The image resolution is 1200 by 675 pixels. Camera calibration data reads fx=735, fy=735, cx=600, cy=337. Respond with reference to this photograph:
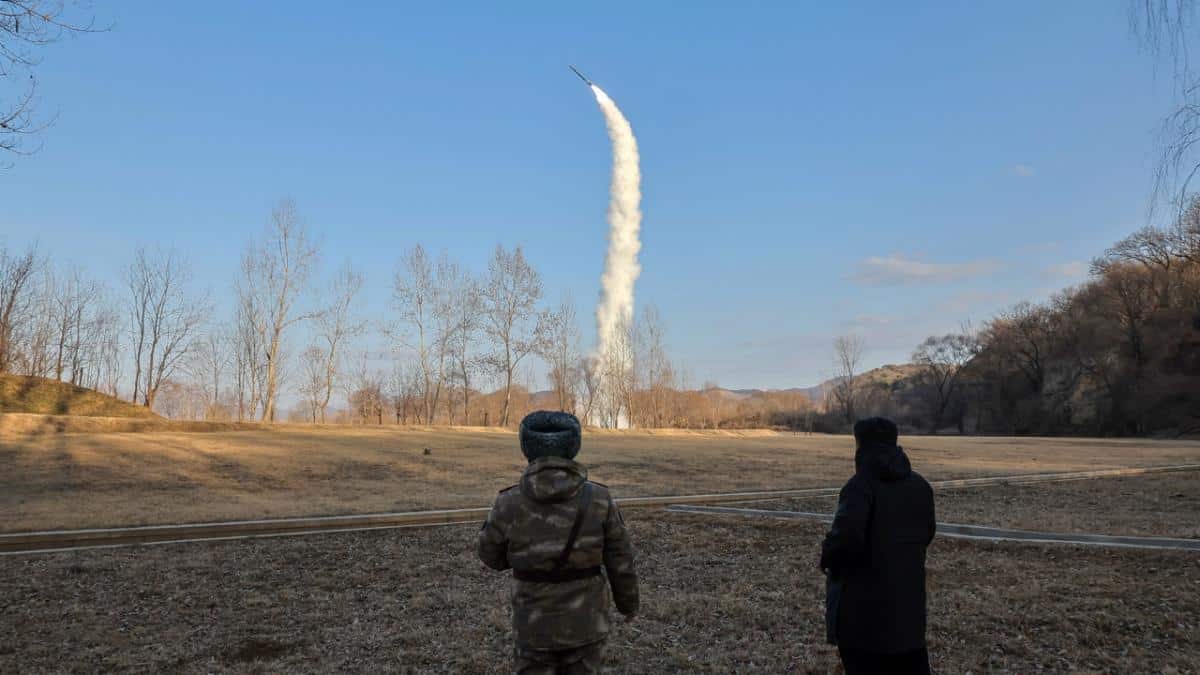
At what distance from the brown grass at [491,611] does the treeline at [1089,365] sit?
62.3 metres

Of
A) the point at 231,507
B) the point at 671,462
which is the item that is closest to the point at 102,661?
the point at 231,507

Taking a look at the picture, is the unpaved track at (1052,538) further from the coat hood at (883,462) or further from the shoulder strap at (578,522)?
the shoulder strap at (578,522)

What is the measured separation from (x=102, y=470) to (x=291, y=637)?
18614 mm

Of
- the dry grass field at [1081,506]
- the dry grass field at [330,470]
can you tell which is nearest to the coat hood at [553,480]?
the dry grass field at [1081,506]

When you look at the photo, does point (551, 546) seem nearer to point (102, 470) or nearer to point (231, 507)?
point (231, 507)

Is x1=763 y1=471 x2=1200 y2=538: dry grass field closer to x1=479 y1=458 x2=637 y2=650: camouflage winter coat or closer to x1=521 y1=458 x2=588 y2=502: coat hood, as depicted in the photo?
x1=479 y1=458 x2=637 y2=650: camouflage winter coat

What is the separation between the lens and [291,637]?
7.24m

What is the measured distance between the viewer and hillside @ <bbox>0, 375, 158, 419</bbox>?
120 ft

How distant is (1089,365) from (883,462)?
8700 cm

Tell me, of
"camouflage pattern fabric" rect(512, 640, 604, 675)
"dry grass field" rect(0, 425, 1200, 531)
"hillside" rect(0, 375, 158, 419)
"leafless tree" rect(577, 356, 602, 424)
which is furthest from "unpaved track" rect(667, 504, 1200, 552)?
"leafless tree" rect(577, 356, 602, 424)

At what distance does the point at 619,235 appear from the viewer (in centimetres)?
6169

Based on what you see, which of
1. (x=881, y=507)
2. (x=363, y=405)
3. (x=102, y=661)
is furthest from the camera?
(x=363, y=405)

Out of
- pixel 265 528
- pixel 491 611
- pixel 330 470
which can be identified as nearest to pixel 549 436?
pixel 491 611

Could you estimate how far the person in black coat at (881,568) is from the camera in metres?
3.70
